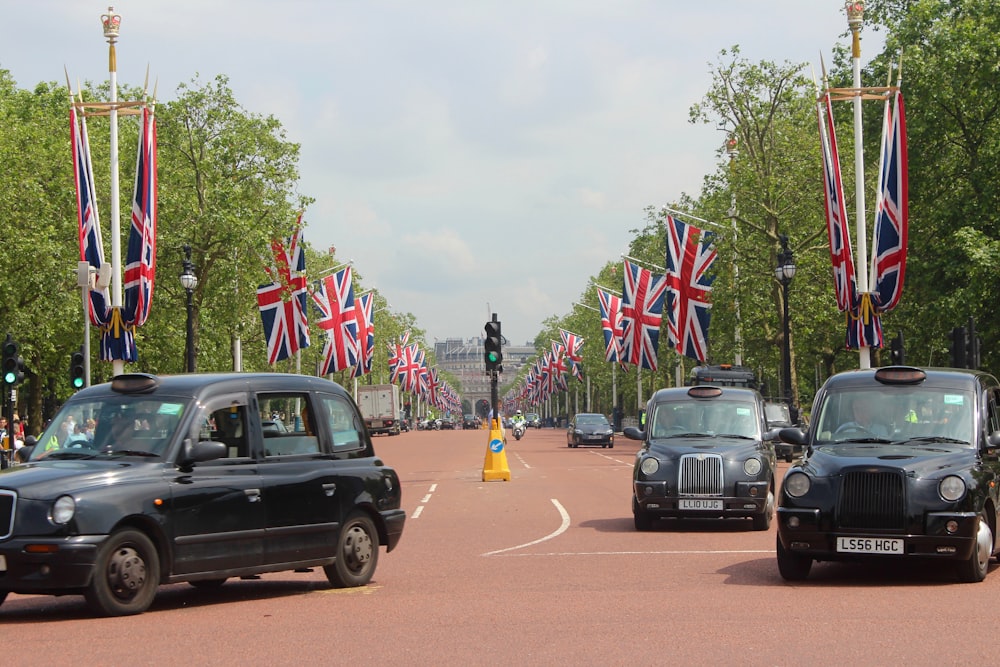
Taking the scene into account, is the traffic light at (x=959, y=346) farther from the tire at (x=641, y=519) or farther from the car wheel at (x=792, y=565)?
the car wheel at (x=792, y=565)

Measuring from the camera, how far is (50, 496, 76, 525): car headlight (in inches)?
403

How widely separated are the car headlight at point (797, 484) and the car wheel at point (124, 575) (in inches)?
211

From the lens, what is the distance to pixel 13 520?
1026 centimetres

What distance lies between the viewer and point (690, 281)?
161 feet

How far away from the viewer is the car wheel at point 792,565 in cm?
1252

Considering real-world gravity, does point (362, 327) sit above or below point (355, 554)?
above

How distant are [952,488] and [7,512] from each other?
752 centimetres

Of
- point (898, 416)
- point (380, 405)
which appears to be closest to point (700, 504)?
point (898, 416)

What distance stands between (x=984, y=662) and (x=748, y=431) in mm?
12119

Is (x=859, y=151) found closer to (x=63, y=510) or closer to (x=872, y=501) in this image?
(x=872, y=501)

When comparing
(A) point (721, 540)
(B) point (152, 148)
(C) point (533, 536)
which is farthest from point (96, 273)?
(A) point (721, 540)

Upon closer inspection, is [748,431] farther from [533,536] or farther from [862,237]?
[862,237]

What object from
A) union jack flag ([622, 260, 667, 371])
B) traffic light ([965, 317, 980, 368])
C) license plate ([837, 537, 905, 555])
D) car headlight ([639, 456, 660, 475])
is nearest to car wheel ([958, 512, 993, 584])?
license plate ([837, 537, 905, 555])

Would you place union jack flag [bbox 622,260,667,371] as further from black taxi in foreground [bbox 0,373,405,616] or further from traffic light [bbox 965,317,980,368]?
black taxi in foreground [bbox 0,373,405,616]
